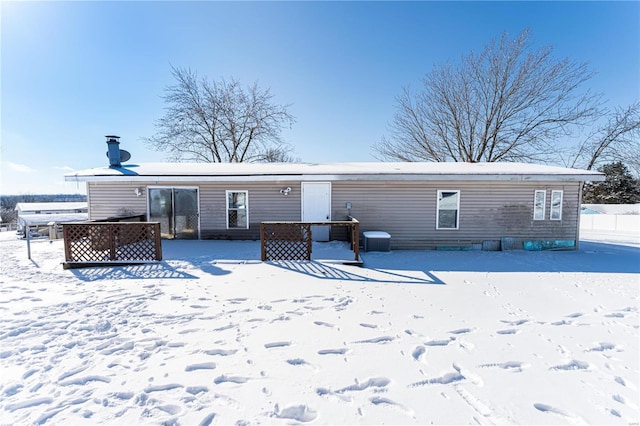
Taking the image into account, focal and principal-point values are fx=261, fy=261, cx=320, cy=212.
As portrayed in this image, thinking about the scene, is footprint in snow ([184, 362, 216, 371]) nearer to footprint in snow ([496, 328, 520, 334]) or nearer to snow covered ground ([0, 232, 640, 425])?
snow covered ground ([0, 232, 640, 425])

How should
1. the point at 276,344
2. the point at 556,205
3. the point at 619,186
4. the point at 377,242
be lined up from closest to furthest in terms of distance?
the point at 276,344 < the point at 377,242 < the point at 556,205 < the point at 619,186

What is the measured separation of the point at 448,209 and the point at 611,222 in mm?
15755

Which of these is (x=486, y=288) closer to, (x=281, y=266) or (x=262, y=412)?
(x=281, y=266)

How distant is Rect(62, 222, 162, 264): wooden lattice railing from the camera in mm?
5980

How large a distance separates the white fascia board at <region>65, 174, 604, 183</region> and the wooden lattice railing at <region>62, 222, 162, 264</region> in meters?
2.17

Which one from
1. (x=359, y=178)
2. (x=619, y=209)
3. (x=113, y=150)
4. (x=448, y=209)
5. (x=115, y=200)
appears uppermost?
(x=113, y=150)

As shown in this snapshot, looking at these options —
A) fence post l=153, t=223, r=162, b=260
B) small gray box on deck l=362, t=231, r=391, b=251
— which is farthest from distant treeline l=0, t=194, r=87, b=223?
small gray box on deck l=362, t=231, r=391, b=251

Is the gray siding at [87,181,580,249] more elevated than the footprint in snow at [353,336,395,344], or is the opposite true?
the gray siding at [87,181,580,249]

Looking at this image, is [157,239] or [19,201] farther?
[19,201]

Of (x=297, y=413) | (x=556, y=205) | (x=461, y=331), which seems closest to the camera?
(x=297, y=413)

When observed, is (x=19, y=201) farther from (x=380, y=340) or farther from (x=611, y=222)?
(x=611, y=222)

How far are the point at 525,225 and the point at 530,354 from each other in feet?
23.0

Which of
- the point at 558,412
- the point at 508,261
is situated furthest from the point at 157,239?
the point at 508,261

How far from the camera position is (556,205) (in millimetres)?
8164
